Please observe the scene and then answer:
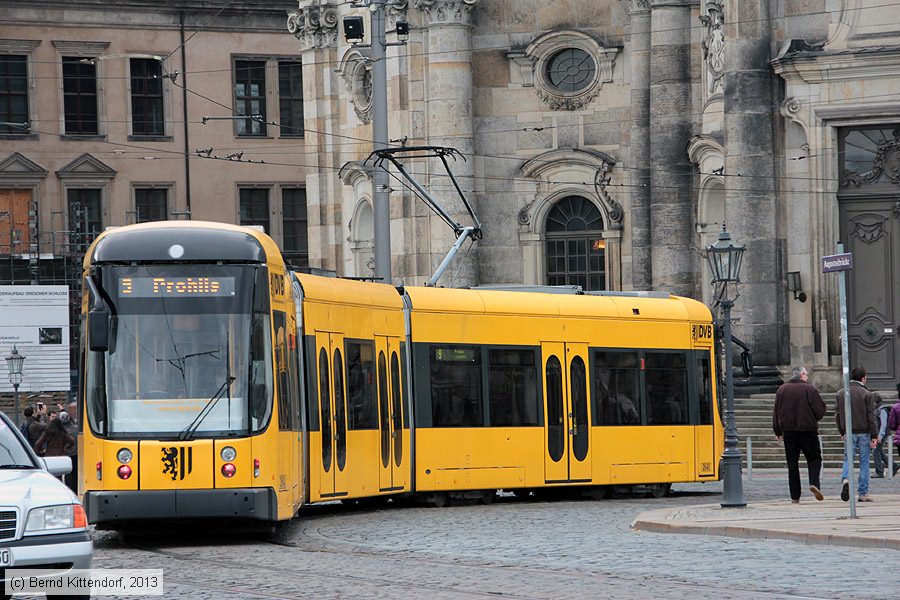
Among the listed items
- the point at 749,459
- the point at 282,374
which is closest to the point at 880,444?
the point at 749,459

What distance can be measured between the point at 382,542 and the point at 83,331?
11.6ft

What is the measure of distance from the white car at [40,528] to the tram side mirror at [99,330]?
5.58m

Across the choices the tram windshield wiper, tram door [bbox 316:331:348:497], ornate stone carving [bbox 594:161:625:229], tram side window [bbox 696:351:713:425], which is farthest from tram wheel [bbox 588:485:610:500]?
ornate stone carving [bbox 594:161:625:229]

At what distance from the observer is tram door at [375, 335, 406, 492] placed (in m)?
22.9

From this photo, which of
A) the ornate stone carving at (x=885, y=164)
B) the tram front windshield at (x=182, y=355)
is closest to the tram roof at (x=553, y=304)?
→ the tram front windshield at (x=182, y=355)

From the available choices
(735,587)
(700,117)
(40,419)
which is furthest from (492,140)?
(735,587)

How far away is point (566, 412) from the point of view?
83.3 feet

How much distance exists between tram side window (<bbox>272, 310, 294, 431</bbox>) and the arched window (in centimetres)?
2435

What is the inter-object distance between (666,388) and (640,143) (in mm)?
15521

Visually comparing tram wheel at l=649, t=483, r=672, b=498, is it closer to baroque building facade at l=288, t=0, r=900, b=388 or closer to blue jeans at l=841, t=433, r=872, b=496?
blue jeans at l=841, t=433, r=872, b=496

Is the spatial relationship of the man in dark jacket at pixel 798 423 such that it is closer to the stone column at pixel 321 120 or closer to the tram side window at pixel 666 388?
the tram side window at pixel 666 388

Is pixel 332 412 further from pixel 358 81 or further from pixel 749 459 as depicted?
pixel 358 81

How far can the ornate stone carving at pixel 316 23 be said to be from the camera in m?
47.2

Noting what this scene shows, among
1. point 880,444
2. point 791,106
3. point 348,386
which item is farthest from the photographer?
point 791,106
